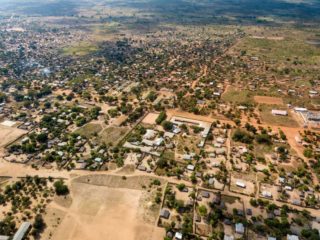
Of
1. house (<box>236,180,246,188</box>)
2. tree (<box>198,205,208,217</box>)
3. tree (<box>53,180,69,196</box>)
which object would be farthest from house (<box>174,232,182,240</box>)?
tree (<box>53,180,69,196</box>)

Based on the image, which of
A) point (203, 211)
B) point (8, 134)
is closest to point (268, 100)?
point (203, 211)

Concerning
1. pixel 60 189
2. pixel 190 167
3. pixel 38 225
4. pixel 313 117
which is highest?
pixel 60 189

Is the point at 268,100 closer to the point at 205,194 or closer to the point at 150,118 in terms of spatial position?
the point at 150,118

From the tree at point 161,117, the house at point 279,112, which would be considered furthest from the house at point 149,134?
the house at point 279,112

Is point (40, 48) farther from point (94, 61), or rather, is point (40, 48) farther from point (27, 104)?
point (27, 104)

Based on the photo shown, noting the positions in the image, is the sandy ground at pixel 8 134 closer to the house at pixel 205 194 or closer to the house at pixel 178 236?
the house at pixel 178 236

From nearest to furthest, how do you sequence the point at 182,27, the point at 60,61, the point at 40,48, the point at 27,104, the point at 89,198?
the point at 89,198 < the point at 27,104 < the point at 60,61 < the point at 40,48 < the point at 182,27

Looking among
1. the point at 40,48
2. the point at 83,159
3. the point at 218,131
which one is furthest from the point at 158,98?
the point at 40,48
